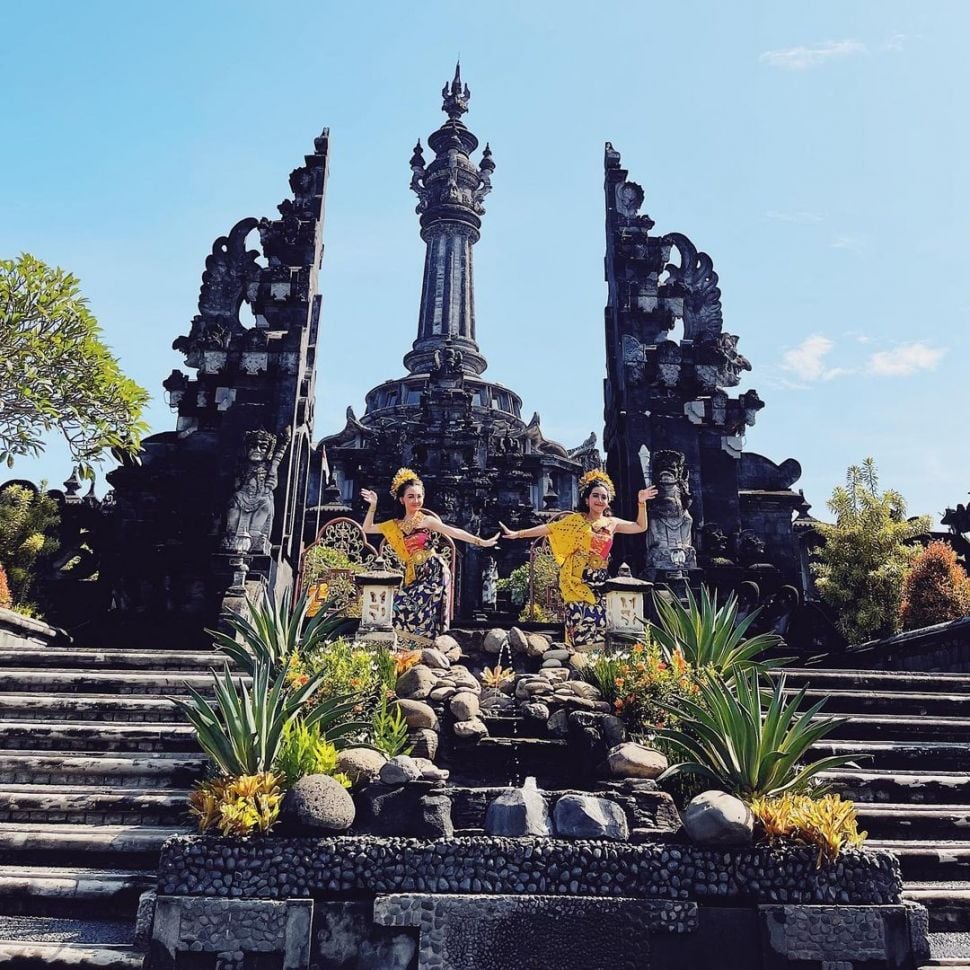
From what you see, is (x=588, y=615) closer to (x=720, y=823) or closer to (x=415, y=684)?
(x=415, y=684)

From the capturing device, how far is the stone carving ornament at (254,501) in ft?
48.0

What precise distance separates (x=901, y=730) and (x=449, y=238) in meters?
40.8

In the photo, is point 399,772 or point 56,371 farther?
point 56,371

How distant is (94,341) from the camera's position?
41.3ft

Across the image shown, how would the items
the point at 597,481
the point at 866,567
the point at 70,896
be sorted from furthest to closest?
the point at 866,567 → the point at 597,481 → the point at 70,896

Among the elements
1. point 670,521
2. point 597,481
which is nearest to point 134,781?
point 597,481

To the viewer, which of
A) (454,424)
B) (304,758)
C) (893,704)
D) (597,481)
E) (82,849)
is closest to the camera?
(304,758)

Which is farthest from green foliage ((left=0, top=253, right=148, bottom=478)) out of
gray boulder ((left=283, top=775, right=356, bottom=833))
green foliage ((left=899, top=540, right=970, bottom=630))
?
green foliage ((left=899, top=540, right=970, bottom=630))

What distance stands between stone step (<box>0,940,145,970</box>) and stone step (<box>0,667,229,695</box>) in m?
4.09

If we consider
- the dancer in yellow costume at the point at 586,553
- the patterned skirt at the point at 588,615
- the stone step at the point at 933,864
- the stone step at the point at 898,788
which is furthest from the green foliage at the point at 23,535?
the stone step at the point at 933,864

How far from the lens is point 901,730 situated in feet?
28.7

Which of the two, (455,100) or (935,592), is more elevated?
(455,100)

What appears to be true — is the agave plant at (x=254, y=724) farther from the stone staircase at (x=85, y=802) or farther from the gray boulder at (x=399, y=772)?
the stone staircase at (x=85, y=802)

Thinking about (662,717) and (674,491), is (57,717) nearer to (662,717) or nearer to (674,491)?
(662,717)
